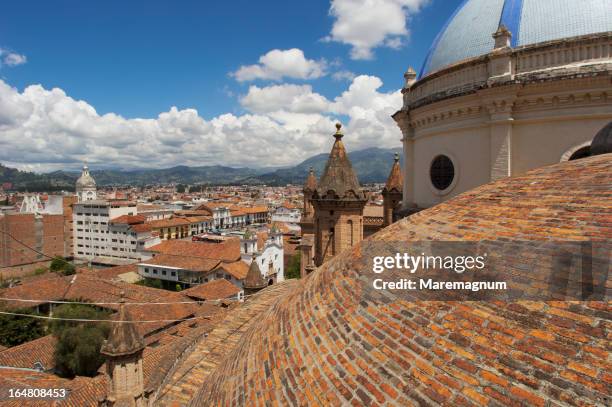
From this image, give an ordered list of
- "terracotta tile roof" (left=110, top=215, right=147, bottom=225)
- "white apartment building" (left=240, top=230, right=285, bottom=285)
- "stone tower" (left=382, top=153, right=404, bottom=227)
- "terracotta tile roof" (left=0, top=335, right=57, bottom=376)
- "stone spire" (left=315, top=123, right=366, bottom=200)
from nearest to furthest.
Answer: "stone spire" (left=315, top=123, right=366, bottom=200)
"terracotta tile roof" (left=0, top=335, right=57, bottom=376)
"stone tower" (left=382, top=153, right=404, bottom=227)
"white apartment building" (left=240, top=230, right=285, bottom=285)
"terracotta tile roof" (left=110, top=215, right=147, bottom=225)

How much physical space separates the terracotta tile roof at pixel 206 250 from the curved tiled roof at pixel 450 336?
47.2 m

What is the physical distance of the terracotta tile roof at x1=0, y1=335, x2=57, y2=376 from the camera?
73.7ft

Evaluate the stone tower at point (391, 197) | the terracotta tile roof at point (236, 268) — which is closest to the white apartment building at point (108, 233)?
the terracotta tile roof at point (236, 268)

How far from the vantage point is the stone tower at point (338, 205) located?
14219 millimetres

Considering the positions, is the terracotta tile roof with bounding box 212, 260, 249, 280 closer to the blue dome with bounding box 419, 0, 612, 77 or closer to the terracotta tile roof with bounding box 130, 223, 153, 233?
the terracotta tile roof with bounding box 130, 223, 153, 233

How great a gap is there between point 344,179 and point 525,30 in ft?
26.5

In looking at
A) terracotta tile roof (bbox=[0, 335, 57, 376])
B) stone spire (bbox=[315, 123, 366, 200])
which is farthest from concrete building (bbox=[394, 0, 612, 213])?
terracotta tile roof (bbox=[0, 335, 57, 376])

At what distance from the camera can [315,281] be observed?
6.45 m

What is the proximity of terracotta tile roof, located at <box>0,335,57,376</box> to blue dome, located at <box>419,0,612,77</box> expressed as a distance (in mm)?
28220

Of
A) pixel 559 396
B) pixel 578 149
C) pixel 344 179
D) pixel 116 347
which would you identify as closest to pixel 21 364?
pixel 116 347

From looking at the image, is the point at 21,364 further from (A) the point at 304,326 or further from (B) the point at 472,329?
(B) the point at 472,329

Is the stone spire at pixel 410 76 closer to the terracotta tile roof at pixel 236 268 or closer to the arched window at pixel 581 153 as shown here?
the arched window at pixel 581 153

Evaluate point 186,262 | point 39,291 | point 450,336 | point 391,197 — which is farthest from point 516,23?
point 186,262

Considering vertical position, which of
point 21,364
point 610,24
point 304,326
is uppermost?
point 610,24
